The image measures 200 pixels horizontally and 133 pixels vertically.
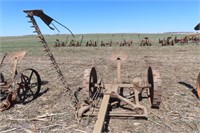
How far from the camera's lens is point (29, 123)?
553cm

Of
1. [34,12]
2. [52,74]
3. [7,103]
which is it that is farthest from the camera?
[52,74]

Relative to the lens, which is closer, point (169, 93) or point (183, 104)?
point (183, 104)

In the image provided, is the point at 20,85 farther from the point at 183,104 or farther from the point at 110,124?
the point at 183,104

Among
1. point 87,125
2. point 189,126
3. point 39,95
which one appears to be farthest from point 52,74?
point 189,126

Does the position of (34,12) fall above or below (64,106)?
above

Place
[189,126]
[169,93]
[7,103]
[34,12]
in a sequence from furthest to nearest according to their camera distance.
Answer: [169,93]
[7,103]
[189,126]
[34,12]

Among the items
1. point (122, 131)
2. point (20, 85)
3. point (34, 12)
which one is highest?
point (34, 12)

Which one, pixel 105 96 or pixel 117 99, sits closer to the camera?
pixel 105 96

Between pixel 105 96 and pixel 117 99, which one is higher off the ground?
pixel 105 96

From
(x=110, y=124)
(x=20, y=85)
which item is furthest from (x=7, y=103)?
(x=110, y=124)

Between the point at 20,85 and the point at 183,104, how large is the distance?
4195 mm

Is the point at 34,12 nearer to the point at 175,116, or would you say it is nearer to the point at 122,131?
the point at 122,131

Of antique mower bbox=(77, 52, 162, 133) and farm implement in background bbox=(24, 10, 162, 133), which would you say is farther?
antique mower bbox=(77, 52, 162, 133)

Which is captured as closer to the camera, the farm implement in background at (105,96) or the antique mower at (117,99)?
the farm implement in background at (105,96)
